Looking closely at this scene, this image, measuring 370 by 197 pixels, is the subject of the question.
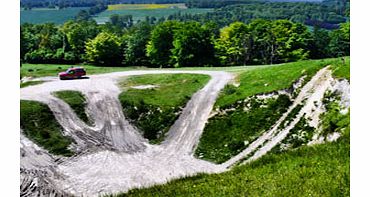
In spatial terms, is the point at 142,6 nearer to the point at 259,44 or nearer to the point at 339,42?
the point at 259,44

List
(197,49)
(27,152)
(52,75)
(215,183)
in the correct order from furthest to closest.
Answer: (197,49), (52,75), (27,152), (215,183)

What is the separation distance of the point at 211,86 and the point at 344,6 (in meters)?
6.47

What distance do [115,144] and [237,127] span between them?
198 inches

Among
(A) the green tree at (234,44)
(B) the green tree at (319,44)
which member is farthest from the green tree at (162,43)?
(B) the green tree at (319,44)

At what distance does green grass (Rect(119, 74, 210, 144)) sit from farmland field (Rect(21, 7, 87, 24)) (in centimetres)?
351

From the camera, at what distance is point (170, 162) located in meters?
17.8

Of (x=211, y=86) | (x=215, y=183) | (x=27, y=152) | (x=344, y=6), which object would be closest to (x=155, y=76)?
(x=211, y=86)


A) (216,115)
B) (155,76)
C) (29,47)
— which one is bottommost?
(216,115)

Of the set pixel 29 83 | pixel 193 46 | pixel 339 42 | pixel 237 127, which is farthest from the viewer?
pixel 193 46

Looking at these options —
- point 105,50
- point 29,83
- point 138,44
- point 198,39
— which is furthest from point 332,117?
point 29,83

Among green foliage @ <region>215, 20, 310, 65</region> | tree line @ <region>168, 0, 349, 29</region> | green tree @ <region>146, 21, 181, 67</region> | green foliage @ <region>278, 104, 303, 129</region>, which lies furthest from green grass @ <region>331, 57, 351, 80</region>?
green tree @ <region>146, 21, 181, 67</region>

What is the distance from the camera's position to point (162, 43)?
71.0 ft

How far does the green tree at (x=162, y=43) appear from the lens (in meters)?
21.5

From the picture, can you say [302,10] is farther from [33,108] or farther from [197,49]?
[33,108]
